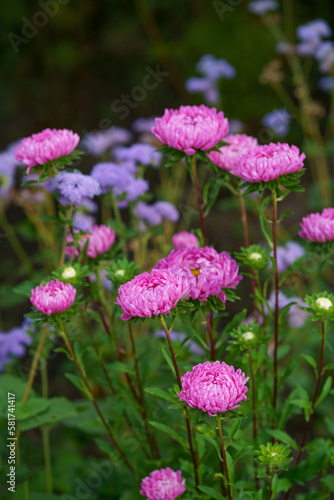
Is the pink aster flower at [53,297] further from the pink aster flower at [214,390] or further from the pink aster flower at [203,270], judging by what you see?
the pink aster flower at [214,390]

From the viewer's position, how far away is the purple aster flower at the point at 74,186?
147 centimetres

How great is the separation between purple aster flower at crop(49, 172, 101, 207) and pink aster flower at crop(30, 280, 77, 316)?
0.27 meters

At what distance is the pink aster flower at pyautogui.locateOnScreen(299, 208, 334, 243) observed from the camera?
138 centimetres

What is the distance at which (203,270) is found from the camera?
122 cm

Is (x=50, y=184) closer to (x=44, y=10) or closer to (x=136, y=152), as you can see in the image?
(x=136, y=152)

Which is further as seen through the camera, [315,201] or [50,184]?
[315,201]

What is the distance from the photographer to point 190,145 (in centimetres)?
131

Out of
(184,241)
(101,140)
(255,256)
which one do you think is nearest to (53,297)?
(184,241)

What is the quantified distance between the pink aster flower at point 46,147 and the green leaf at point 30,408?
752 millimetres

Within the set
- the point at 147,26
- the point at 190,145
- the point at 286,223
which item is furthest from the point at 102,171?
the point at 147,26

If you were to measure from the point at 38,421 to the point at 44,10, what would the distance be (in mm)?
4621

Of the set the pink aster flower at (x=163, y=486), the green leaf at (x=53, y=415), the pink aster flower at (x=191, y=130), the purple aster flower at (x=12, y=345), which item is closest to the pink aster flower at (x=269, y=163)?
Answer: the pink aster flower at (x=191, y=130)

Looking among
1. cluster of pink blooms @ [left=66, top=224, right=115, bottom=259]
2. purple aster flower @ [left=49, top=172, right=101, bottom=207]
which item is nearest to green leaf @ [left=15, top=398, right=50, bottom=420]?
cluster of pink blooms @ [left=66, top=224, right=115, bottom=259]

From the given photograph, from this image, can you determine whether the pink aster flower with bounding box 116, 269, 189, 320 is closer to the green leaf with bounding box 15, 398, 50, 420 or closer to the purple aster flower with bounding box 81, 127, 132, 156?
the green leaf with bounding box 15, 398, 50, 420
